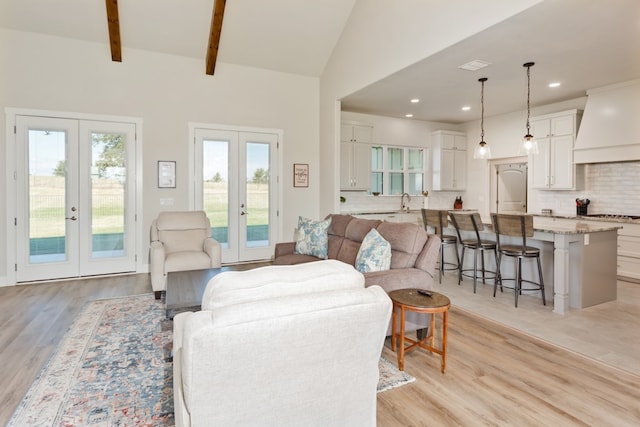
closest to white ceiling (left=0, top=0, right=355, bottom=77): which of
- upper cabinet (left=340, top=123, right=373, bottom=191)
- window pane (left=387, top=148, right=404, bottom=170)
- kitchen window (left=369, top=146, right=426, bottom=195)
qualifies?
upper cabinet (left=340, top=123, right=373, bottom=191)

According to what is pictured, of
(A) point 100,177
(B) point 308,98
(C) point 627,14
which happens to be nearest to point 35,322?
(A) point 100,177

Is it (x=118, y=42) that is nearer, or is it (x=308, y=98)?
(x=118, y=42)

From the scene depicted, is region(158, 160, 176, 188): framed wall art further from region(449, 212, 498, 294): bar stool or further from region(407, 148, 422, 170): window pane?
region(407, 148, 422, 170): window pane

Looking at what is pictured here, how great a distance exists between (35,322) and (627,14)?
20.6 feet

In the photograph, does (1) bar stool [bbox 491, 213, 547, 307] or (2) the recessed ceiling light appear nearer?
(1) bar stool [bbox 491, 213, 547, 307]

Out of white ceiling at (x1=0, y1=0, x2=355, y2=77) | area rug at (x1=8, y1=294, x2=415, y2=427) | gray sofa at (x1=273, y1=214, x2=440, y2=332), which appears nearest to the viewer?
area rug at (x1=8, y1=294, x2=415, y2=427)

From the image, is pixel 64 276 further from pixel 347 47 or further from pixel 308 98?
pixel 347 47

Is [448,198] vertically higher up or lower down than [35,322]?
higher up

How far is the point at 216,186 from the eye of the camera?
20.2ft

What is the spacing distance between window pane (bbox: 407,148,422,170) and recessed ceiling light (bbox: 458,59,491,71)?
137 inches

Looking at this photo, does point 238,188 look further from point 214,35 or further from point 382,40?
point 382,40

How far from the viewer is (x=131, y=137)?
18.3 ft

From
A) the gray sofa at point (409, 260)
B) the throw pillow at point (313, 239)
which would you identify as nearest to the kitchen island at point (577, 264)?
the gray sofa at point (409, 260)

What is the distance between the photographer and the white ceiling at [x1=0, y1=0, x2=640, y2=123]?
11.5 feet
